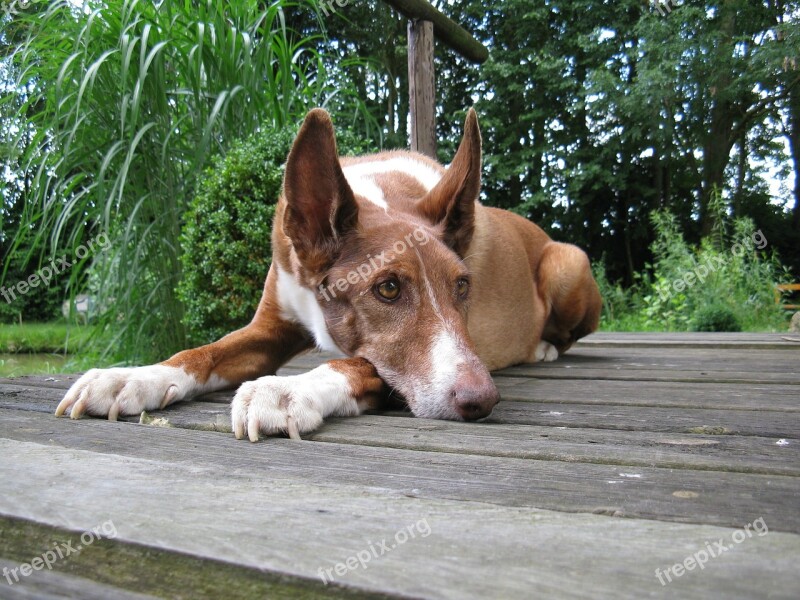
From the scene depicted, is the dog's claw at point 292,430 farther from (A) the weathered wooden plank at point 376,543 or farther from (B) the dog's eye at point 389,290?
(B) the dog's eye at point 389,290

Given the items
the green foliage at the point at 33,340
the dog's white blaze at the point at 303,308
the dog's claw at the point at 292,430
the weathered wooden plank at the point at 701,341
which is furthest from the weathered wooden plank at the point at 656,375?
the green foliage at the point at 33,340

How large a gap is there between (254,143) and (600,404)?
2719 mm

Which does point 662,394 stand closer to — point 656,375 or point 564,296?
point 656,375

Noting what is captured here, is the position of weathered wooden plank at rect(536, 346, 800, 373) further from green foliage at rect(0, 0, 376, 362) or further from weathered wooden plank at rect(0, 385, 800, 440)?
green foliage at rect(0, 0, 376, 362)

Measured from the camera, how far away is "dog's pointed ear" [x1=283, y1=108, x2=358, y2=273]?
209cm

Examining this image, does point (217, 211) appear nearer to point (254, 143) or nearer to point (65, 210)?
point (254, 143)

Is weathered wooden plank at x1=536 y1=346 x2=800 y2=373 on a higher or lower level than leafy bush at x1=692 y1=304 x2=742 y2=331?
higher

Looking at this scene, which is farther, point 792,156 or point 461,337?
point 792,156

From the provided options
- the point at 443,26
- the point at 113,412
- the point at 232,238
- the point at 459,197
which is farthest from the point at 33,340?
the point at 459,197

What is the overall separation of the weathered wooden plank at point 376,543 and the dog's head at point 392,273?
0.80 metres

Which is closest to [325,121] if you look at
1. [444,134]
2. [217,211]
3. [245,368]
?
[245,368]

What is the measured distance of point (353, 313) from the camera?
2.22m

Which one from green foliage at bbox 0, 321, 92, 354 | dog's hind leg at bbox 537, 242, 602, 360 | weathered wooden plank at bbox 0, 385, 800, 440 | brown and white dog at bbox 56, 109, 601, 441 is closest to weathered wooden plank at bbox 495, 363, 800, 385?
brown and white dog at bbox 56, 109, 601, 441

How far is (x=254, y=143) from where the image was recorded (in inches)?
157
